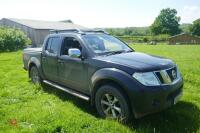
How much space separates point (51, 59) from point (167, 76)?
11.1 feet

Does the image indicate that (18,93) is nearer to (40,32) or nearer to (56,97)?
(56,97)

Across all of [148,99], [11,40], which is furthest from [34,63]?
[11,40]

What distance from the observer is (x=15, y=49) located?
95.3 ft

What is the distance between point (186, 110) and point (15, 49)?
25.9 metres

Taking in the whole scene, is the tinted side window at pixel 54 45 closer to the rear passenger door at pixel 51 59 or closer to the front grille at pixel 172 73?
the rear passenger door at pixel 51 59

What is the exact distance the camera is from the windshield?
19.9 feet

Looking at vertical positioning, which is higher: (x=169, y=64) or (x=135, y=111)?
(x=169, y=64)

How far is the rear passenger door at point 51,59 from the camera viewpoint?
7.05 meters

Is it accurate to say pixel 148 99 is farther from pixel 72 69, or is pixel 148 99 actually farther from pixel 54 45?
pixel 54 45

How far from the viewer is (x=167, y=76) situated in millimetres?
5133

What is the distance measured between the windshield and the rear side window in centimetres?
110

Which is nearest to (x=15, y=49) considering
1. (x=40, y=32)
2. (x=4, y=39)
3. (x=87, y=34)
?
(x=4, y=39)

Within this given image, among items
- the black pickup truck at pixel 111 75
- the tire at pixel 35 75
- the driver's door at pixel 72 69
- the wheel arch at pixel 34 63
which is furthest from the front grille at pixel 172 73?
the tire at pixel 35 75

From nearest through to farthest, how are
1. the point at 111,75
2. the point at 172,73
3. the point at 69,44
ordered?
the point at 111,75, the point at 172,73, the point at 69,44
